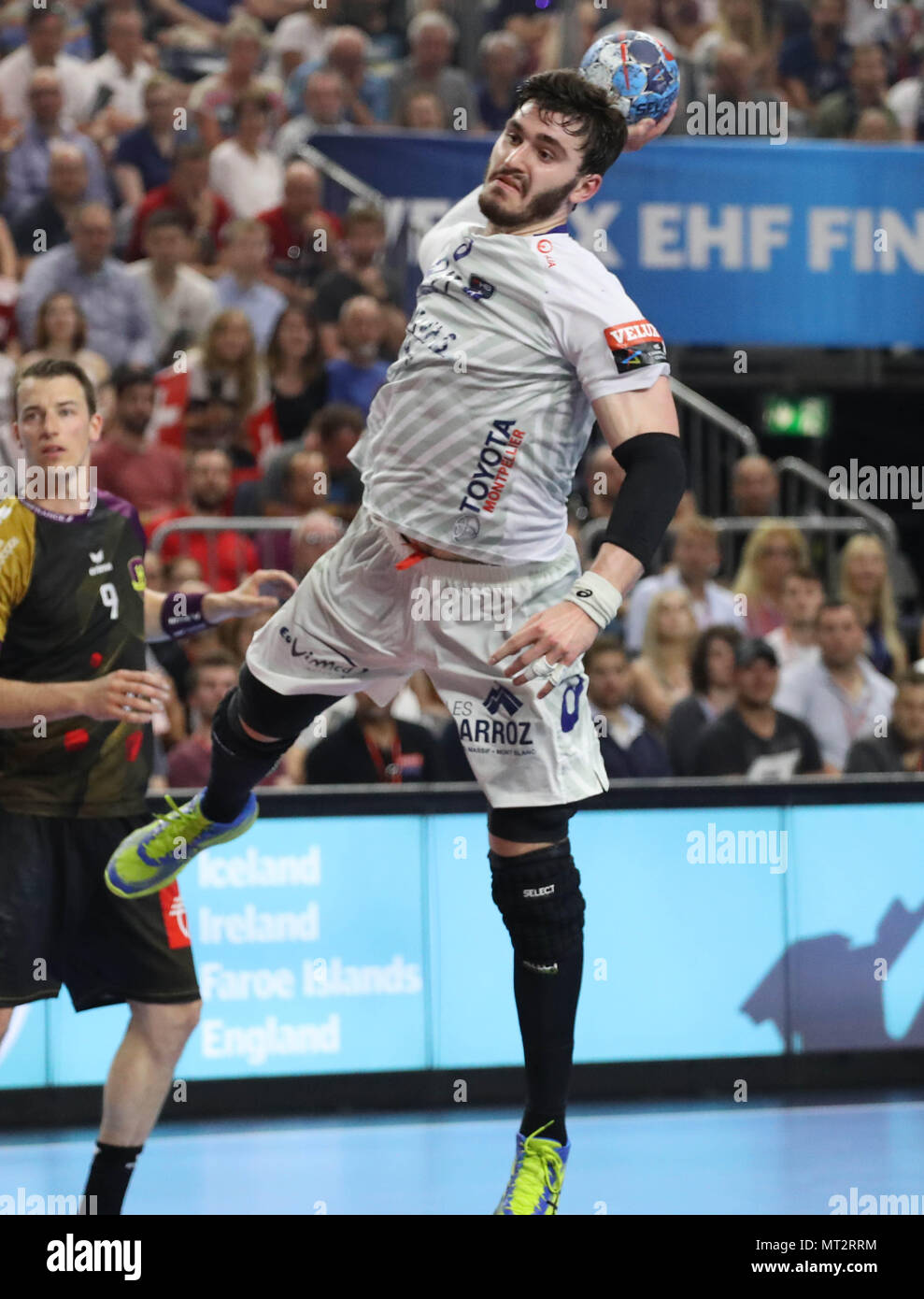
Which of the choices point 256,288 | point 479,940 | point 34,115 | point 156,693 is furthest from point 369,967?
point 34,115

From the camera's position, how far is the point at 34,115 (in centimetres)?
1055

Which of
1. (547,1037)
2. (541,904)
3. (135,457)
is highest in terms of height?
(135,457)

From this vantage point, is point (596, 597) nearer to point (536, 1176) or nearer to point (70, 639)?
point (536, 1176)

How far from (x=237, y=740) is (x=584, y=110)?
161 cm

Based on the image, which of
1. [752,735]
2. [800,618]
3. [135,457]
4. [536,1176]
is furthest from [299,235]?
[536,1176]

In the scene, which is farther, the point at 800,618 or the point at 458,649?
the point at 800,618

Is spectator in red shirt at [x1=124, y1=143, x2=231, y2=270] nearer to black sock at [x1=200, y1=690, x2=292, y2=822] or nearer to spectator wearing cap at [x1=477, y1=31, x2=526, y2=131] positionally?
spectator wearing cap at [x1=477, y1=31, x2=526, y2=131]

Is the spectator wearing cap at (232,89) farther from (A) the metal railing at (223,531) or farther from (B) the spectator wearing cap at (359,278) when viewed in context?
(A) the metal railing at (223,531)

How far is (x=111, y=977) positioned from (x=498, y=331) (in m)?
1.97

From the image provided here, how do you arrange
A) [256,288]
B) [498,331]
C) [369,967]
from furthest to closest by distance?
1. [256,288]
2. [369,967]
3. [498,331]

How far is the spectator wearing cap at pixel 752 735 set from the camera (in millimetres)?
7863

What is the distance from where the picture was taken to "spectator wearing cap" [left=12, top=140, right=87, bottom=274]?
1006 cm

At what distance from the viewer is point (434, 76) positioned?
38.4ft
